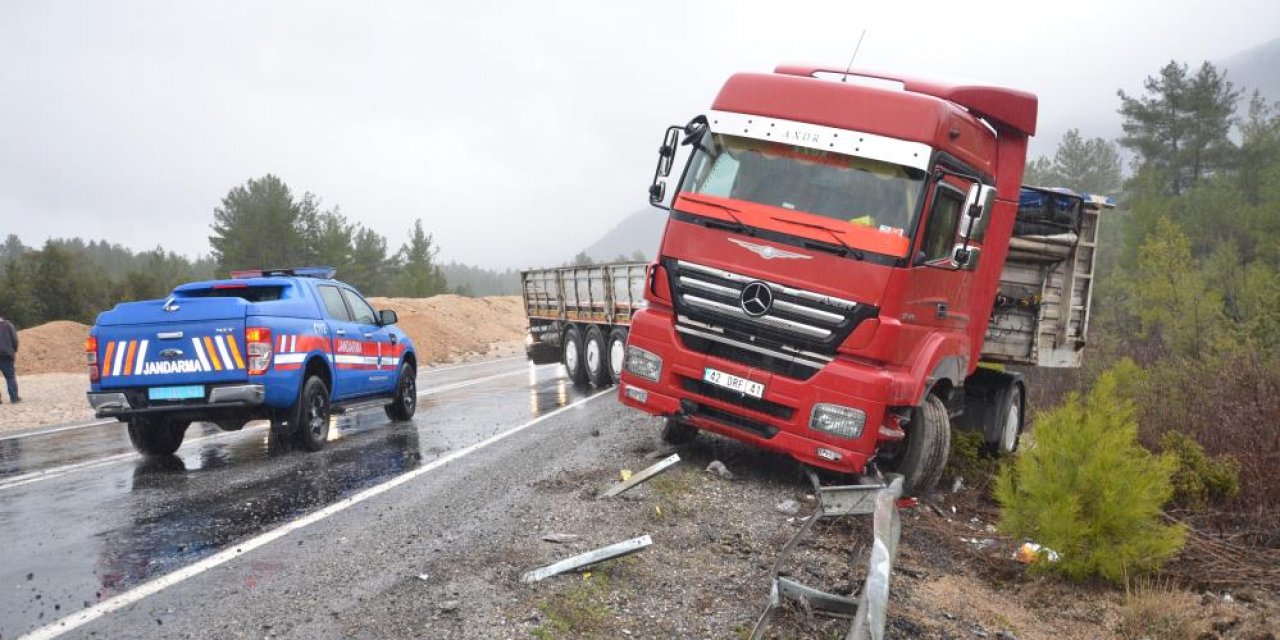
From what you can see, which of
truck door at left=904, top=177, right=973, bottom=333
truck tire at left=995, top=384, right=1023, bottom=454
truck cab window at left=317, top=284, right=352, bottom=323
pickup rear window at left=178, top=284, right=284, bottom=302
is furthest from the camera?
truck cab window at left=317, top=284, right=352, bottom=323

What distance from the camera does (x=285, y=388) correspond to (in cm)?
851

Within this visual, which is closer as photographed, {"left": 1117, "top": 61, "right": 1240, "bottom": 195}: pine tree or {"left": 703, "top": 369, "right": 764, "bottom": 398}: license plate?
{"left": 703, "top": 369, "right": 764, "bottom": 398}: license plate

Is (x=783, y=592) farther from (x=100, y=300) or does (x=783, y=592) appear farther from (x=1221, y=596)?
(x=100, y=300)

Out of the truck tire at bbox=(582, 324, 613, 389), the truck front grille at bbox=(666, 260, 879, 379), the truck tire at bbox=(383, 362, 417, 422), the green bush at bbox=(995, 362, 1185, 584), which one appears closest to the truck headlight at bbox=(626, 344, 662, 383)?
the truck front grille at bbox=(666, 260, 879, 379)

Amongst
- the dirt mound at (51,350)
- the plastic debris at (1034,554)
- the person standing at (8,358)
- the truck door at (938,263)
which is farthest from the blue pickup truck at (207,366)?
the dirt mound at (51,350)

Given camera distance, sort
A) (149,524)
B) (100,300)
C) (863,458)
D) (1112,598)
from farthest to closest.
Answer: (100,300), (863,458), (149,524), (1112,598)

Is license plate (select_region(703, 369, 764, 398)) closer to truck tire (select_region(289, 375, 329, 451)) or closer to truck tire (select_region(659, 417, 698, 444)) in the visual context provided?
truck tire (select_region(659, 417, 698, 444))

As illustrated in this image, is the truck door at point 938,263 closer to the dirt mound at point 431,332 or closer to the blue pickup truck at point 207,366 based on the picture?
the blue pickup truck at point 207,366

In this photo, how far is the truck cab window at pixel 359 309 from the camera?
10.8 metres

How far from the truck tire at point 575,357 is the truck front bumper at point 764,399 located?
8.94 metres

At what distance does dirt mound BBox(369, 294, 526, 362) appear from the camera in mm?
35312

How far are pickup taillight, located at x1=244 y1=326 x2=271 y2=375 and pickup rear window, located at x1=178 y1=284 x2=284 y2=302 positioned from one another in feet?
3.85

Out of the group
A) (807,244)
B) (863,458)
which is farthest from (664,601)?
(807,244)

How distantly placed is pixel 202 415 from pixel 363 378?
7.76 ft
